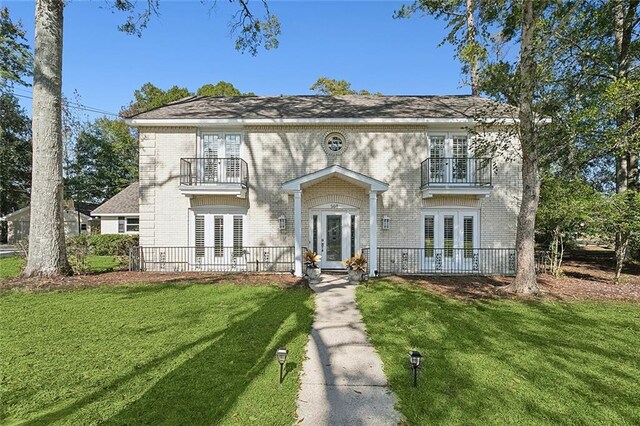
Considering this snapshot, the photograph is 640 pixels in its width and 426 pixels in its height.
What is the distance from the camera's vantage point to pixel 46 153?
33.5 ft

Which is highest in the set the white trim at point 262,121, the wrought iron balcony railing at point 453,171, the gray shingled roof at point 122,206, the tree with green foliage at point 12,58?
the tree with green foliage at point 12,58

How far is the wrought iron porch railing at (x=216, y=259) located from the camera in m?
13.5

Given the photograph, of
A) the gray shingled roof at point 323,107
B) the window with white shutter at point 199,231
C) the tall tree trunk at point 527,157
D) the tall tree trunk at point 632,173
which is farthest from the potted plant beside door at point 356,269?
the tall tree trunk at point 632,173

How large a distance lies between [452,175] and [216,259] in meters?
10.2

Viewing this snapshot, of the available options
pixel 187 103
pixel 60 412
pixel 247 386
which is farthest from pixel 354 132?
pixel 60 412

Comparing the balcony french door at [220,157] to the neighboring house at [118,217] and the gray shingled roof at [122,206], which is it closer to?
the gray shingled roof at [122,206]

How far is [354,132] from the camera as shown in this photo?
13.7 metres

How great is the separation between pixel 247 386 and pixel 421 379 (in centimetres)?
232

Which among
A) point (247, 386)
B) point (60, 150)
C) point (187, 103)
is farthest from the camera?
point (187, 103)

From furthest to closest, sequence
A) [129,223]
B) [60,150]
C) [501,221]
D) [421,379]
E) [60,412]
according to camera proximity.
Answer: [129,223]
[501,221]
[60,150]
[421,379]
[60,412]

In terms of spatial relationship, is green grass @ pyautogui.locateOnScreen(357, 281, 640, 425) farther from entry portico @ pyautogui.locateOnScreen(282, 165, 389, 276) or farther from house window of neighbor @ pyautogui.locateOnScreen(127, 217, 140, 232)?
house window of neighbor @ pyautogui.locateOnScreen(127, 217, 140, 232)

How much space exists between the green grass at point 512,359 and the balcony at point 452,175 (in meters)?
5.33

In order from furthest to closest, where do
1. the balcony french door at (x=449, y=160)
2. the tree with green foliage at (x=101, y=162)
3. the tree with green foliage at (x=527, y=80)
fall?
the tree with green foliage at (x=101, y=162) < the balcony french door at (x=449, y=160) < the tree with green foliage at (x=527, y=80)

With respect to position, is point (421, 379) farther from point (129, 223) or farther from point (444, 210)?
point (129, 223)
